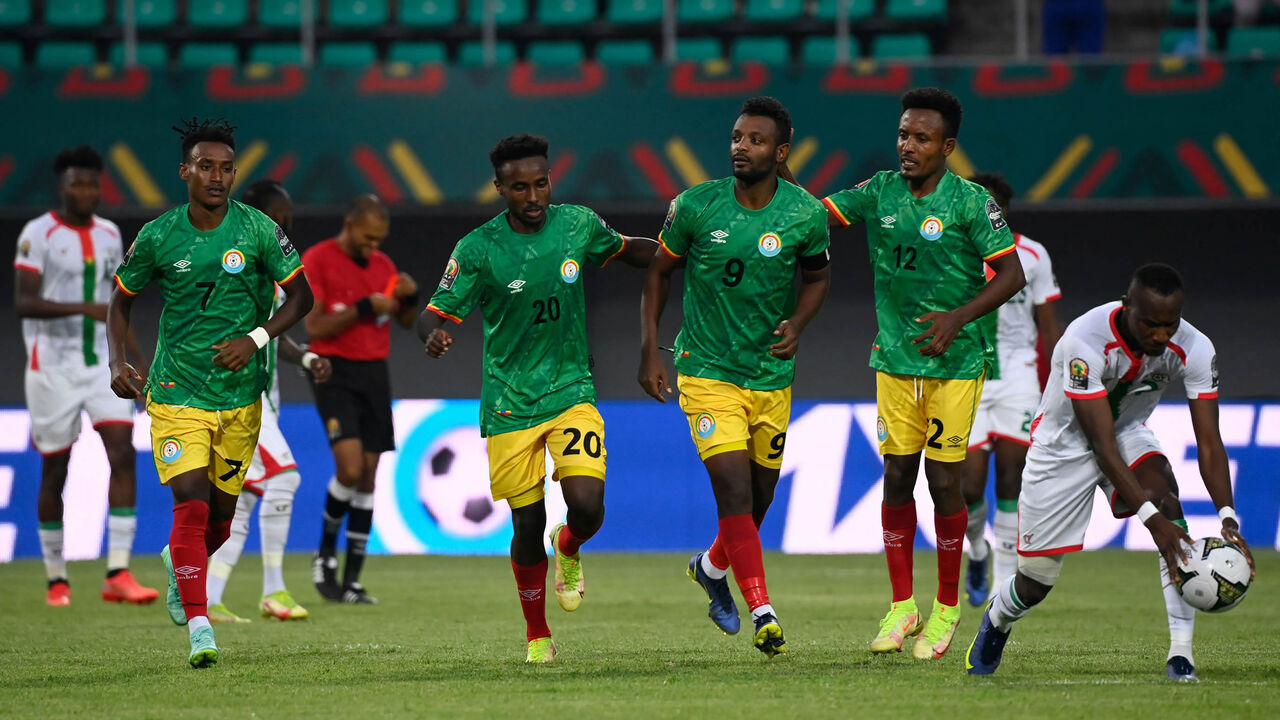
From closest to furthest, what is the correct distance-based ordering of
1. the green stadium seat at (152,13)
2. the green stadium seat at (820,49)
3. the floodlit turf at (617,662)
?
the floodlit turf at (617,662)
the green stadium seat at (820,49)
the green stadium seat at (152,13)

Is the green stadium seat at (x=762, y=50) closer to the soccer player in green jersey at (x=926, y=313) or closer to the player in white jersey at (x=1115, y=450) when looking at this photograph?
the soccer player in green jersey at (x=926, y=313)

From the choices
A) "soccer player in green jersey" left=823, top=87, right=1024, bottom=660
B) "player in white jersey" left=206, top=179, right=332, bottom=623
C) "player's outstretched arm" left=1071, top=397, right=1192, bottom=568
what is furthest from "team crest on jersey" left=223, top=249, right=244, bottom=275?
"player's outstretched arm" left=1071, top=397, right=1192, bottom=568

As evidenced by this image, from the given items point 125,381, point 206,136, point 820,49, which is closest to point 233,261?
point 206,136

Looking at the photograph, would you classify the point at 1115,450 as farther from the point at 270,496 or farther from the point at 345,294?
the point at 345,294

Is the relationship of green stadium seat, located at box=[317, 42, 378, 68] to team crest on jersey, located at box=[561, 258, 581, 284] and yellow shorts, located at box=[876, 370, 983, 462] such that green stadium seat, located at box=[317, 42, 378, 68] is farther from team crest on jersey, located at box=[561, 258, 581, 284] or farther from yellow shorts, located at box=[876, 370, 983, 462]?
yellow shorts, located at box=[876, 370, 983, 462]

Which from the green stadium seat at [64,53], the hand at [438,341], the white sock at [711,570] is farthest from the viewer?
the green stadium seat at [64,53]

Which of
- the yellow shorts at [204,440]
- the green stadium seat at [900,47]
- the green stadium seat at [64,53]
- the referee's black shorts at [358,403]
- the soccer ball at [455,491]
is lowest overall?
the soccer ball at [455,491]

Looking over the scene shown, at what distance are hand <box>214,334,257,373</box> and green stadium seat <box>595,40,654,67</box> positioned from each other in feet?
30.5

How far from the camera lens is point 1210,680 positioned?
6285mm

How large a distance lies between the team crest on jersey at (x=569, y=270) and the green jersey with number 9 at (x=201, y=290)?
1233 millimetres

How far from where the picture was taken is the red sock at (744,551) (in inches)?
267

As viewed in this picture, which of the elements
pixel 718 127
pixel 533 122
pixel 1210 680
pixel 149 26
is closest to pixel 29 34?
pixel 149 26

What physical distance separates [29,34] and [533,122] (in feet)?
17.0

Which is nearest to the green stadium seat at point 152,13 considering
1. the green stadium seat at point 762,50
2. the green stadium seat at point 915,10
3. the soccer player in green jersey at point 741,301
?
the green stadium seat at point 762,50
